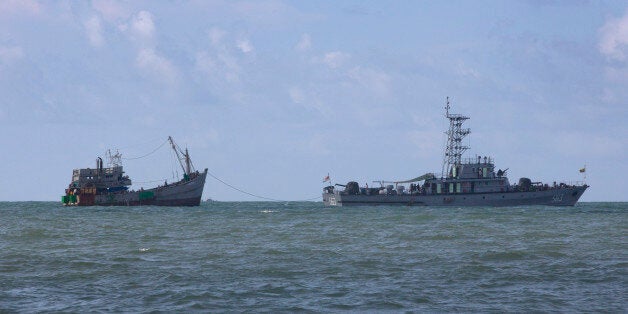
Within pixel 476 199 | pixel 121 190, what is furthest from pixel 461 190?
pixel 121 190

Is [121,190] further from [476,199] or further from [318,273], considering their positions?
[318,273]

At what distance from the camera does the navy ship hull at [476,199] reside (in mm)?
121250

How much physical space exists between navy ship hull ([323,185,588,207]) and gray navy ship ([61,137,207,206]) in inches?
1115

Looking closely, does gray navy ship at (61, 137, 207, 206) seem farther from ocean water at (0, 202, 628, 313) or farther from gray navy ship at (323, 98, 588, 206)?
ocean water at (0, 202, 628, 313)

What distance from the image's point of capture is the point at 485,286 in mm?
27359

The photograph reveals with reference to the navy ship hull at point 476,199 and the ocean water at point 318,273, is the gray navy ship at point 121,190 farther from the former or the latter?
the ocean water at point 318,273

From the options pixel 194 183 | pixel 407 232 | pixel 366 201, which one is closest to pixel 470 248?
pixel 407 232

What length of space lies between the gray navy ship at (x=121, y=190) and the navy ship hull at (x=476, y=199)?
28.3m

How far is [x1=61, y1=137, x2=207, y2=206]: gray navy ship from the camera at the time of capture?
457ft

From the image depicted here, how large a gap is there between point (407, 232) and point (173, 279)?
1112 inches

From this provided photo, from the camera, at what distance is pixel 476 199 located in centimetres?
12112

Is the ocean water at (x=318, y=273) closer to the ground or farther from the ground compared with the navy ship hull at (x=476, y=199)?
closer to the ground

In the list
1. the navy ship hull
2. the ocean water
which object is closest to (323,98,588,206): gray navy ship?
the navy ship hull

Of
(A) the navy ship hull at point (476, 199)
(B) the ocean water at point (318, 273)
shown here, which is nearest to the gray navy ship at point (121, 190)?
(A) the navy ship hull at point (476, 199)
